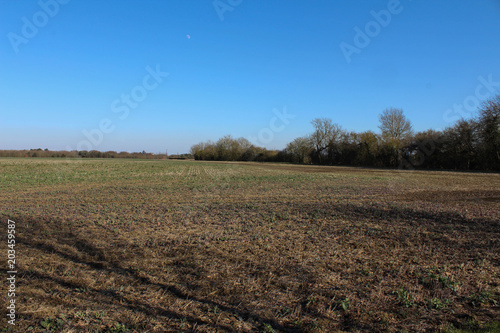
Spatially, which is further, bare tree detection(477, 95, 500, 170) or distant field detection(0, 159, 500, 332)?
bare tree detection(477, 95, 500, 170)

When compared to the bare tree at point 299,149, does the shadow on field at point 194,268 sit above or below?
below

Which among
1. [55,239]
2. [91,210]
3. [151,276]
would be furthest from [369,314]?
[91,210]

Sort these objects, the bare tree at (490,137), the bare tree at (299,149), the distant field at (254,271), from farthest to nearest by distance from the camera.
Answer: the bare tree at (299,149) < the bare tree at (490,137) < the distant field at (254,271)

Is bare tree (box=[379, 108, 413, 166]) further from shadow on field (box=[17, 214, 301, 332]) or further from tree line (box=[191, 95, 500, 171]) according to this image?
shadow on field (box=[17, 214, 301, 332])

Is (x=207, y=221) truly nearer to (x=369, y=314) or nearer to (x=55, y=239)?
(x=55, y=239)

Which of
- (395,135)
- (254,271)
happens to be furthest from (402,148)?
(254,271)

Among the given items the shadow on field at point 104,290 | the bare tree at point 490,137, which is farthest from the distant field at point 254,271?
the bare tree at point 490,137

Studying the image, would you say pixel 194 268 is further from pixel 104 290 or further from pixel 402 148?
pixel 402 148

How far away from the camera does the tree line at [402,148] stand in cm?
3991

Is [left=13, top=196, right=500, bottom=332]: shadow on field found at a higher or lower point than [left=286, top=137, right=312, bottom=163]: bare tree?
lower

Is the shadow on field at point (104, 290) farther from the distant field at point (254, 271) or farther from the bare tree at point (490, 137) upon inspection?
the bare tree at point (490, 137)

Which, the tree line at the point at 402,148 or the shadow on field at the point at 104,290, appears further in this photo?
the tree line at the point at 402,148

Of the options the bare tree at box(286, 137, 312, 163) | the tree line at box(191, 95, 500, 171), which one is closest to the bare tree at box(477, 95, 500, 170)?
the tree line at box(191, 95, 500, 171)

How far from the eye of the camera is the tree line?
3991 cm
